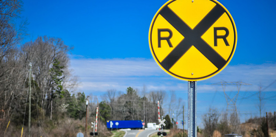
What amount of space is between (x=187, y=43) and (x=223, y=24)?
323 millimetres

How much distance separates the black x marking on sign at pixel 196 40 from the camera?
1.96m

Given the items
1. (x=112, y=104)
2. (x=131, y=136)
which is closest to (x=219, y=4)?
(x=131, y=136)

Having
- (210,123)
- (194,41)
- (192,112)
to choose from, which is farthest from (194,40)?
(210,123)

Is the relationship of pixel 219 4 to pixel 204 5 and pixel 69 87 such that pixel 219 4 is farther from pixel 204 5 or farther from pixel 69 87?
pixel 69 87

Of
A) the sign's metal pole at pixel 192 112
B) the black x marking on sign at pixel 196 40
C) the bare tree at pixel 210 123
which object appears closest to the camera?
the sign's metal pole at pixel 192 112

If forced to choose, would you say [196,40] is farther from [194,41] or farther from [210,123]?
[210,123]

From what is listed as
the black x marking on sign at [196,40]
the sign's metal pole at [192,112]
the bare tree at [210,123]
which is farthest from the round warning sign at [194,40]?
the bare tree at [210,123]

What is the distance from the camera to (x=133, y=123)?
161 ft

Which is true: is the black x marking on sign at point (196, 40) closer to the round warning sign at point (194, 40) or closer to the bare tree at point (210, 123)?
the round warning sign at point (194, 40)

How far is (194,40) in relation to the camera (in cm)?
197

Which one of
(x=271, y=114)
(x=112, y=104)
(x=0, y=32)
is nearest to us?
(x=0, y=32)

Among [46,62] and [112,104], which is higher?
[46,62]

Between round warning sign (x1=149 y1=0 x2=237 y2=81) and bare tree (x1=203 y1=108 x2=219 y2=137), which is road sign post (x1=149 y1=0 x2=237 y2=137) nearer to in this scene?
round warning sign (x1=149 y1=0 x2=237 y2=81)

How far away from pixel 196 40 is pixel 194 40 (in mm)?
16
